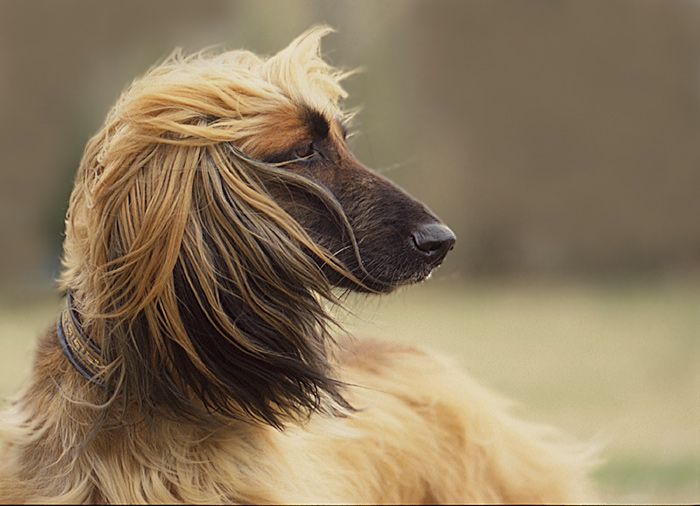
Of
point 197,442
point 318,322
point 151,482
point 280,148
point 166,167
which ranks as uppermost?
point 280,148

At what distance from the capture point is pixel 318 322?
78.0 inches

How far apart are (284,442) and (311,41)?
3.68 ft

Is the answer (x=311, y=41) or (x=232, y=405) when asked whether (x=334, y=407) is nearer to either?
(x=232, y=405)

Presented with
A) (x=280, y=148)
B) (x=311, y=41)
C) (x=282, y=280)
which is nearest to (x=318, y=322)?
(x=282, y=280)

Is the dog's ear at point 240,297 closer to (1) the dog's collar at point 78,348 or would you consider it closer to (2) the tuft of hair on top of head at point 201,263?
(2) the tuft of hair on top of head at point 201,263

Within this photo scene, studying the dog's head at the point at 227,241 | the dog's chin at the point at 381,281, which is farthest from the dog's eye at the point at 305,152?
the dog's chin at the point at 381,281

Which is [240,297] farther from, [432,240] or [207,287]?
[432,240]

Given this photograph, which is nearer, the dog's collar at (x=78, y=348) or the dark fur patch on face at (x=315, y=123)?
the dog's collar at (x=78, y=348)

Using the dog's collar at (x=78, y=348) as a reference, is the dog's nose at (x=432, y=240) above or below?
above

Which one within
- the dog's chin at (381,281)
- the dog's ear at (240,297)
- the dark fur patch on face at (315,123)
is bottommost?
the dog's ear at (240,297)

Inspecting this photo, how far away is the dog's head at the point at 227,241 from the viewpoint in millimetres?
1830

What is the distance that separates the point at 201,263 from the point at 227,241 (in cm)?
9

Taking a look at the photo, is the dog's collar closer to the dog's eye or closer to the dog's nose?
the dog's eye

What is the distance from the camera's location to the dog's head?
1.83 metres
